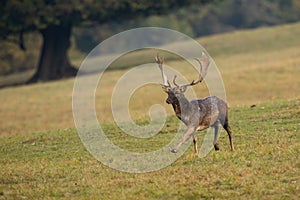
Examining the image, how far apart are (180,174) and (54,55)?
43.4m

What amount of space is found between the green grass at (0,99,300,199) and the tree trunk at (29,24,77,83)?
3796 cm

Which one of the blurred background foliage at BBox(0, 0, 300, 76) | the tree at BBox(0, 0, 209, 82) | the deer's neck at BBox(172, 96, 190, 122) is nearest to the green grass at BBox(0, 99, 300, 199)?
the deer's neck at BBox(172, 96, 190, 122)

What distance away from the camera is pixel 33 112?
37.2m

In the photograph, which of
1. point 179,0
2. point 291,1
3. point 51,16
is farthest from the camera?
point 291,1

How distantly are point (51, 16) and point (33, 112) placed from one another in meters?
14.8

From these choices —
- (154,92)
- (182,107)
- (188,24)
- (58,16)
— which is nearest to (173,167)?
(182,107)

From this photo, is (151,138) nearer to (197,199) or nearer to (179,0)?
(197,199)

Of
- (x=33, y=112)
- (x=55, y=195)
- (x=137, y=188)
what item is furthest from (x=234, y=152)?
(x=33, y=112)

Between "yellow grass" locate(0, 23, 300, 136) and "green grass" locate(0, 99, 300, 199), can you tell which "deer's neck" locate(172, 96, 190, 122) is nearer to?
"green grass" locate(0, 99, 300, 199)

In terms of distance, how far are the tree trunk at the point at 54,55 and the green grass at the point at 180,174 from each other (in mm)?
37955

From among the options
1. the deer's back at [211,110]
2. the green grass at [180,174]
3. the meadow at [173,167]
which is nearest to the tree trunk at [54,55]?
the meadow at [173,167]

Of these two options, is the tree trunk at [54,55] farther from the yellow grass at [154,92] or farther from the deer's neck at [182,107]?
the deer's neck at [182,107]

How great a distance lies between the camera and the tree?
5078 centimetres

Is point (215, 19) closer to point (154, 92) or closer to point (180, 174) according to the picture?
point (154, 92)
